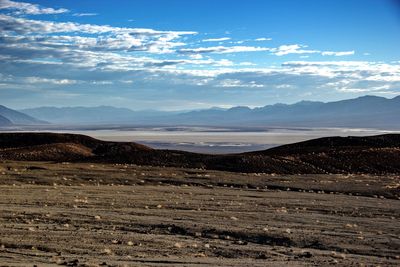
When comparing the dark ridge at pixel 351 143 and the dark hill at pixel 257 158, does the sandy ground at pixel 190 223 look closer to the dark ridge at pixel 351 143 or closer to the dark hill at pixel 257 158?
the dark hill at pixel 257 158

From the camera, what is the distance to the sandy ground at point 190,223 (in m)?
15.2

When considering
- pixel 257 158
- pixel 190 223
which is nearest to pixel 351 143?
pixel 257 158

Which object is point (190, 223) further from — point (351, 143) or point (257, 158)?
point (351, 143)

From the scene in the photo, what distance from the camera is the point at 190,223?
2127 centimetres

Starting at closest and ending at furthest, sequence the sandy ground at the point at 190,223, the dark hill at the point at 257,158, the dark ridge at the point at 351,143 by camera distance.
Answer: the sandy ground at the point at 190,223
the dark hill at the point at 257,158
the dark ridge at the point at 351,143

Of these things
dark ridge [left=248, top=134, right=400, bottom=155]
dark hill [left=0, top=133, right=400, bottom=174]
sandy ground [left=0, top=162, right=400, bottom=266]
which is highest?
dark ridge [left=248, top=134, right=400, bottom=155]

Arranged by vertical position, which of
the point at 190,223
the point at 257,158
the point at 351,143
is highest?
the point at 351,143

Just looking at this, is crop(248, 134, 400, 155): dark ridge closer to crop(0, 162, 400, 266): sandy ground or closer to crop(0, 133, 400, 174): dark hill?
crop(0, 133, 400, 174): dark hill

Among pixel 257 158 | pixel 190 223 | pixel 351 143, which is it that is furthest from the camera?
pixel 351 143

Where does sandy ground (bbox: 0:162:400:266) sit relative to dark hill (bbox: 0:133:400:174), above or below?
below

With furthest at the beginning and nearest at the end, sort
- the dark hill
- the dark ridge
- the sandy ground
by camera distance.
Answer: the dark ridge
the dark hill
the sandy ground

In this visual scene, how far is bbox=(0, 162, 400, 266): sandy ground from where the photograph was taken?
49.9 ft

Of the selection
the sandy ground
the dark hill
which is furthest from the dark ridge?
the sandy ground

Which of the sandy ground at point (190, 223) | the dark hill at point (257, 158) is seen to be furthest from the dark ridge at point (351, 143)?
the sandy ground at point (190, 223)
